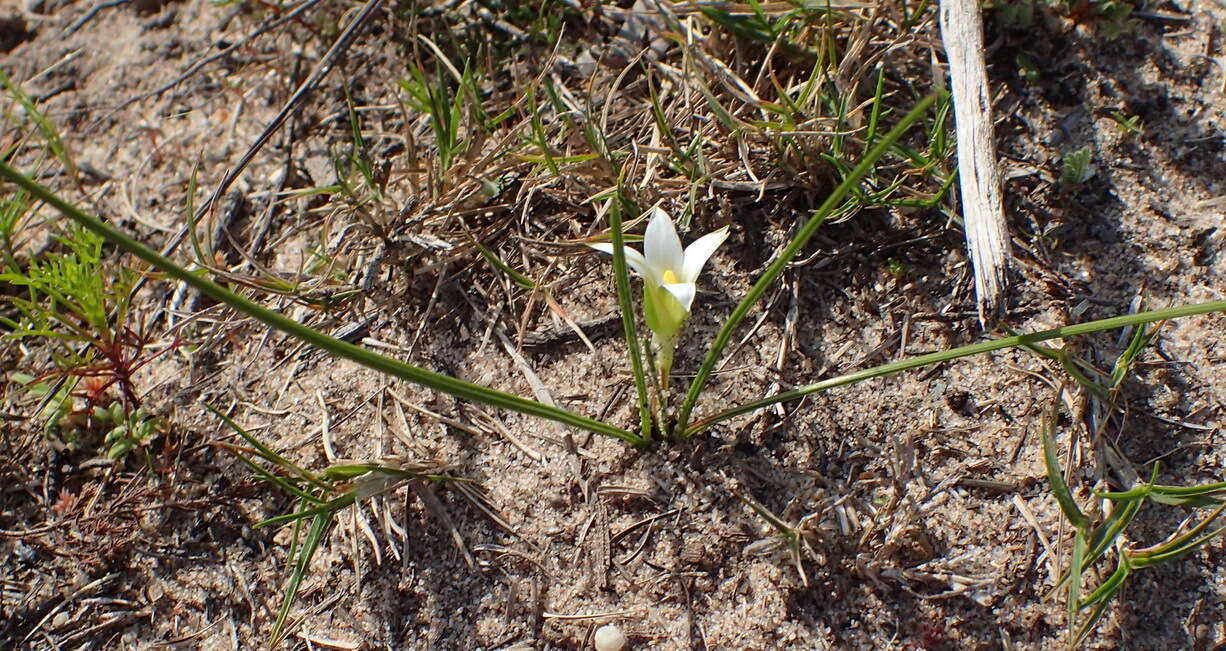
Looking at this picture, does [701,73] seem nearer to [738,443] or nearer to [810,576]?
[738,443]

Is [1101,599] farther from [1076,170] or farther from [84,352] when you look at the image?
[84,352]

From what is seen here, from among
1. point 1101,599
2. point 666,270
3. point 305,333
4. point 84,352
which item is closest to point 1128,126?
point 1101,599

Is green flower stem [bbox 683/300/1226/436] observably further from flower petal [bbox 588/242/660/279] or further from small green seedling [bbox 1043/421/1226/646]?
flower petal [bbox 588/242/660/279]

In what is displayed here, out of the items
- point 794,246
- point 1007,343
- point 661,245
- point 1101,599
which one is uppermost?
point 794,246

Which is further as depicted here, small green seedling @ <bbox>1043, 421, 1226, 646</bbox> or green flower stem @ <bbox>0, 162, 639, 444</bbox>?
small green seedling @ <bbox>1043, 421, 1226, 646</bbox>

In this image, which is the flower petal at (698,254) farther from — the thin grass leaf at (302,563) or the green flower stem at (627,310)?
the thin grass leaf at (302,563)

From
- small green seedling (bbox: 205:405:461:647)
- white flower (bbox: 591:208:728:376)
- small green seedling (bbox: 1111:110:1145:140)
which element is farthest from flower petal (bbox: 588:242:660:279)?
small green seedling (bbox: 1111:110:1145:140)

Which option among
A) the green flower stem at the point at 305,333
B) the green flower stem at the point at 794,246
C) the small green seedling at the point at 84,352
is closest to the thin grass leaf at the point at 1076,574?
the green flower stem at the point at 794,246

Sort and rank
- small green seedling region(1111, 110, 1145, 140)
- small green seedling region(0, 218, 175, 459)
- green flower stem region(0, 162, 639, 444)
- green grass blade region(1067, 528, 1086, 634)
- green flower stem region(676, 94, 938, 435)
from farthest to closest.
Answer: small green seedling region(1111, 110, 1145, 140)
small green seedling region(0, 218, 175, 459)
green grass blade region(1067, 528, 1086, 634)
green flower stem region(676, 94, 938, 435)
green flower stem region(0, 162, 639, 444)
